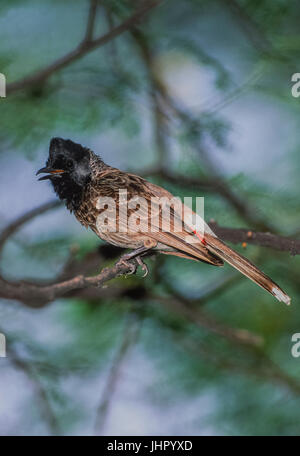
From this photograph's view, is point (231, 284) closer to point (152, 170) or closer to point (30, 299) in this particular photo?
point (152, 170)

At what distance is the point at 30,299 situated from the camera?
10.4 ft

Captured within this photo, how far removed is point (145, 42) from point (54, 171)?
1.69 m

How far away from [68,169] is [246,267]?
118 centimetres

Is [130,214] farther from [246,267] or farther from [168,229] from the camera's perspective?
[246,267]

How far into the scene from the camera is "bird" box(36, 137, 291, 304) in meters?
2.73

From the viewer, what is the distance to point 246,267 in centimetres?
271

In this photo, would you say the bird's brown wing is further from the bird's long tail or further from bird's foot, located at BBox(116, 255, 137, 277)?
bird's foot, located at BBox(116, 255, 137, 277)
